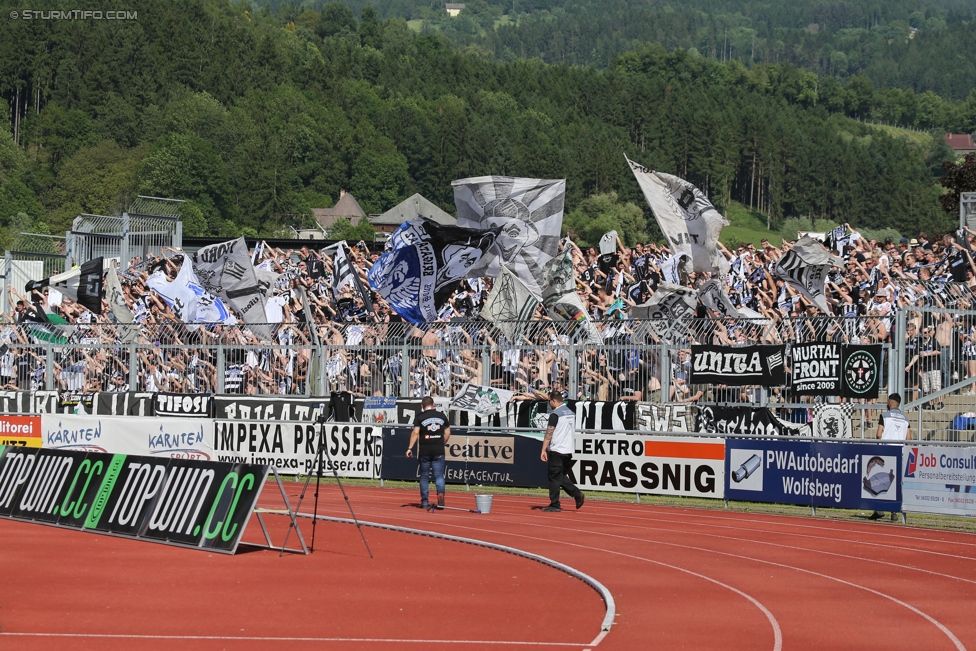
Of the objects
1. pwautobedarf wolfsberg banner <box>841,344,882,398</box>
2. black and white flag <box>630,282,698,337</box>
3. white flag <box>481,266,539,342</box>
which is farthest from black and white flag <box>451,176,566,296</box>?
pwautobedarf wolfsberg banner <box>841,344,882,398</box>

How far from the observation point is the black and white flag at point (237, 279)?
28.9 metres

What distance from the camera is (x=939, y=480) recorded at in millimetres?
19297

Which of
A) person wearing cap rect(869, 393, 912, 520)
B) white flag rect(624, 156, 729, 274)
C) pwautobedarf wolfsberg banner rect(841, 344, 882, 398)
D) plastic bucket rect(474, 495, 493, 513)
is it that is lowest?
plastic bucket rect(474, 495, 493, 513)

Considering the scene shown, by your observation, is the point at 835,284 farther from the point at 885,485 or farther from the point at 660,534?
the point at 660,534

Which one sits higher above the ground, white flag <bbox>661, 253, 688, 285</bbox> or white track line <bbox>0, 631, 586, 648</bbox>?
white flag <bbox>661, 253, 688, 285</bbox>

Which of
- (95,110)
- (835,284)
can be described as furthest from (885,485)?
(95,110)

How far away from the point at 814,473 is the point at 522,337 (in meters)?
5.72

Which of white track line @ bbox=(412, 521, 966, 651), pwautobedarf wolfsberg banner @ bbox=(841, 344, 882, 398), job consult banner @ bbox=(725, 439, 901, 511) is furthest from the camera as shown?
pwautobedarf wolfsberg banner @ bbox=(841, 344, 882, 398)

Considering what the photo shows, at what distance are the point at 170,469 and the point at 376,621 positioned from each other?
17.0 ft

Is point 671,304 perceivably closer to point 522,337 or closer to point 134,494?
point 522,337

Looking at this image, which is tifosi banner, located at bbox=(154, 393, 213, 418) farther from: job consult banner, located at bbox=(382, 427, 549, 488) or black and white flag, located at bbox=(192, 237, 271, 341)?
job consult banner, located at bbox=(382, 427, 549, 488)

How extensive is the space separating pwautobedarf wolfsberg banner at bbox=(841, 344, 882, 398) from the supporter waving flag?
7.05 meters

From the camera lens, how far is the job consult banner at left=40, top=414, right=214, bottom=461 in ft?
84.3

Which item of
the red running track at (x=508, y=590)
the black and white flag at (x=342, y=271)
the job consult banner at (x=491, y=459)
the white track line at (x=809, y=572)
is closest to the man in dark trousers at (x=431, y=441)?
the red running track at (x=508, y=590)
